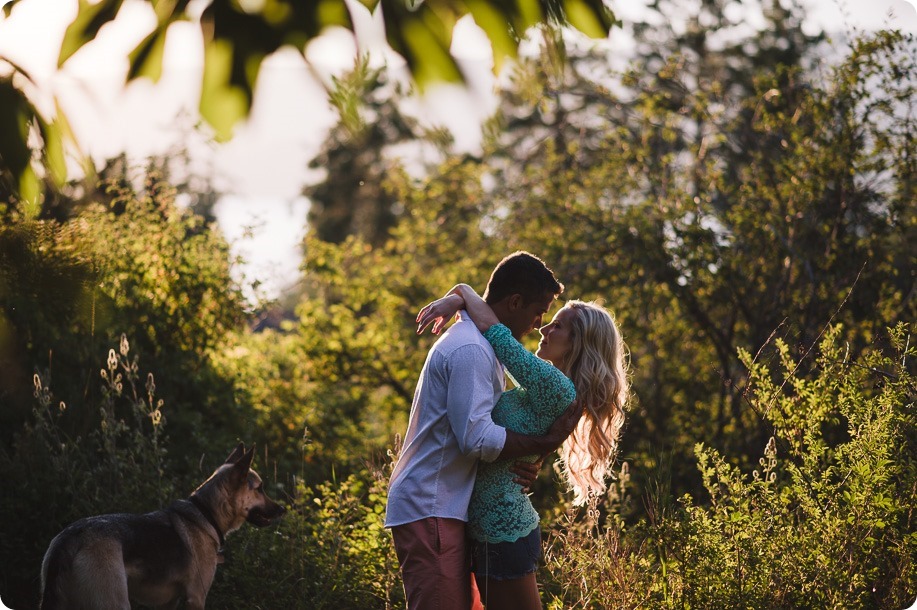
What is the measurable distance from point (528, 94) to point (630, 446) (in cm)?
916

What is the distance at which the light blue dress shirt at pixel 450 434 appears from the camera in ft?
10.9

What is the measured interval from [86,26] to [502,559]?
235 centimetres

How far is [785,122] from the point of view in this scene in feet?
31.9

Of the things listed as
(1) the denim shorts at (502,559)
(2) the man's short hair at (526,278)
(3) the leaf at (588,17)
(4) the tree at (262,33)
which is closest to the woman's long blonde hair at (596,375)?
(2) the man's short hair at (526,278)

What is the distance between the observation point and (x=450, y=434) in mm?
3436

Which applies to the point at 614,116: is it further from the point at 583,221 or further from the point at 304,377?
the point at 304,377

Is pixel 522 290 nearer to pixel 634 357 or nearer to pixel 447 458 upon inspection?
pixel 447 458

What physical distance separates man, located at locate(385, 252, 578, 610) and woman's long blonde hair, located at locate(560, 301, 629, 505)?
290 mm

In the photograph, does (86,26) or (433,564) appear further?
(433,564)

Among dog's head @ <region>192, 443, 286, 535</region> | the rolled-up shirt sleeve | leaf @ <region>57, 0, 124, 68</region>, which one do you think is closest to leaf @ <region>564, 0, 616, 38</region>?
leaf @ <region>57, 0, 124, 68</region>

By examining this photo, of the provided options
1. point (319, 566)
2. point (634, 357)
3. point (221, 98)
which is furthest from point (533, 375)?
point (634, 357)

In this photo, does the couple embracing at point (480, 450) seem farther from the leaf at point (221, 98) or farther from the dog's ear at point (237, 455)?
the dog's ear at point (237, 455)

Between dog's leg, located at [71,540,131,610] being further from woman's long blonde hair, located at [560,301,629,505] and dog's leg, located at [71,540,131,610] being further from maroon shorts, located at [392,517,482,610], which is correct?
woman's long blonde hair, located at [560,301,629,505]

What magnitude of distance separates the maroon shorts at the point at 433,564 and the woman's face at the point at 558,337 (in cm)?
83
